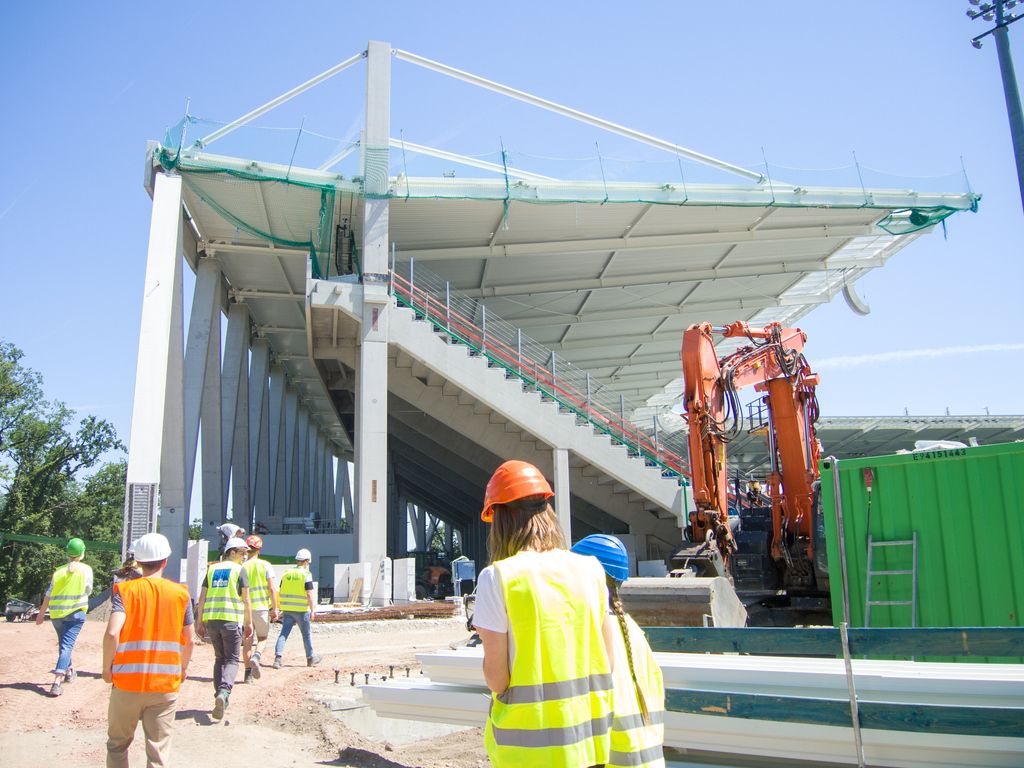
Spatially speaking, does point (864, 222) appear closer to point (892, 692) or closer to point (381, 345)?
point (381, 345)

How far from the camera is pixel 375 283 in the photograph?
1972 centimetres

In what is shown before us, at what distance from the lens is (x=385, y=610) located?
1636 centimetres

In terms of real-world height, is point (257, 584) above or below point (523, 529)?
below

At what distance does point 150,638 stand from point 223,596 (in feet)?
10.9

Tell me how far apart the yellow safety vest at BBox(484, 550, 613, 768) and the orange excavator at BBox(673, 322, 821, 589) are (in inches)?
318

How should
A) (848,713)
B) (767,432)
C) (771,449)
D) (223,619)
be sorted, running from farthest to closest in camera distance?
1. (767,432)
2. (771,449)
3. (223,619)
4. (848,713)

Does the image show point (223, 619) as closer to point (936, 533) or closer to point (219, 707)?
point (219, 707)

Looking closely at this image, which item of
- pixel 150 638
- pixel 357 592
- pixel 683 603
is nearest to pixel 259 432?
pixel 357 592

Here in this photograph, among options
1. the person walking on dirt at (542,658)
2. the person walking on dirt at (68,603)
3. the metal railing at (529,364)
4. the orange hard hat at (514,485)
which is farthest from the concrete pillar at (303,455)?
the person walking on dirt at (542,658)

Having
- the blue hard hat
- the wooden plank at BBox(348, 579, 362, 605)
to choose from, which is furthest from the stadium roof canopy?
the blue hard hat

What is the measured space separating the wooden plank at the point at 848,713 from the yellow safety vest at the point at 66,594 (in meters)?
7.27

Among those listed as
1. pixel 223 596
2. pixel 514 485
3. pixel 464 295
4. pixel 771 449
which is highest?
pixel 464 295

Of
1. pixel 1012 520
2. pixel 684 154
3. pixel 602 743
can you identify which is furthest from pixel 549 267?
pixel 602 743

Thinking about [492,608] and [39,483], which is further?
[39,483]
